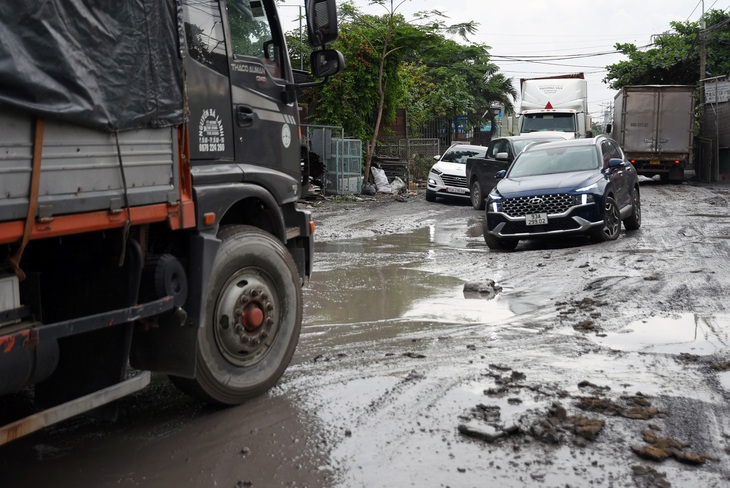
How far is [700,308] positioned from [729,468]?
12.6ft

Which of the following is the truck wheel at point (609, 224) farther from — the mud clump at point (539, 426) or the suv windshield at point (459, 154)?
the suv windshield at point (459, 154)

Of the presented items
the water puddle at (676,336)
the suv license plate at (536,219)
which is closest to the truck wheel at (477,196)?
the suv license plate at (536,219)

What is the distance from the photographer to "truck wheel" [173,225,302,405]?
459cm

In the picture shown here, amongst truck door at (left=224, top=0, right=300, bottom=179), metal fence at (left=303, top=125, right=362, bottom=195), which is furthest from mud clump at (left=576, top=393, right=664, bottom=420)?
metal fence at (left=303, top=125, right=362, bottom=195)

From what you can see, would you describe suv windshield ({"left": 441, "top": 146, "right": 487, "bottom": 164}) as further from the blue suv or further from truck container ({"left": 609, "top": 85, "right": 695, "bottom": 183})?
the blue suv

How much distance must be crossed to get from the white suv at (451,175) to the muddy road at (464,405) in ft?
42.6

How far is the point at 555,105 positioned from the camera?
1116 inches

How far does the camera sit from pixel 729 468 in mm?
3805

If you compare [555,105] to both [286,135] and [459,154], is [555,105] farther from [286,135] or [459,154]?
[286,135]

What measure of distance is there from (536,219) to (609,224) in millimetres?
1174

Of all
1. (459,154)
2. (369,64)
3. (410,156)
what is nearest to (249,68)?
(459,154)

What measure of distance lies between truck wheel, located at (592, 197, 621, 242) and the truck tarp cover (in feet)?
29.4

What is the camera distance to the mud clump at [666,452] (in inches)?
152

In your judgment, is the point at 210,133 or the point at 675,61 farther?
the point at 675,61
